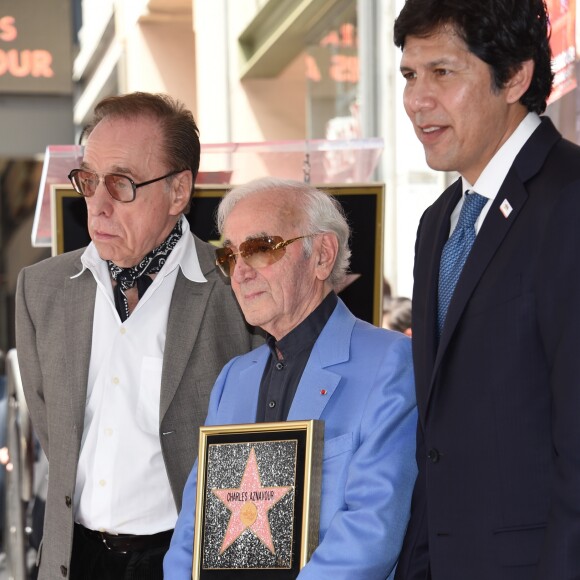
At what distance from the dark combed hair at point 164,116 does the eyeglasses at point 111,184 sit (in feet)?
0.45

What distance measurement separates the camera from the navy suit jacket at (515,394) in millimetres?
1710

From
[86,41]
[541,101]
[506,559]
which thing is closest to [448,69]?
[541,101]

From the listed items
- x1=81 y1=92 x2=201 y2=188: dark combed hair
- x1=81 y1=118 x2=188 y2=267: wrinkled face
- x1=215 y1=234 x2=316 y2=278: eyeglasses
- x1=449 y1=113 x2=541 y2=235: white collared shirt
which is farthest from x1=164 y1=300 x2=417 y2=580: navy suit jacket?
x1=81 y1=92 x2=201 y2=188: dark combed hair

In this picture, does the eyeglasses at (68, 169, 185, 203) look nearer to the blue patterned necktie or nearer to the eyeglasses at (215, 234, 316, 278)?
the eyeglasses at (215, 234, 316, 278)

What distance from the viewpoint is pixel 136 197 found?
109 inches

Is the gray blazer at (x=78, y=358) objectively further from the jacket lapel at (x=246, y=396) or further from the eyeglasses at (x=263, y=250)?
the eyeglasses at (x=263, y=250)

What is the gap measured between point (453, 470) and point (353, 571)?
37cm

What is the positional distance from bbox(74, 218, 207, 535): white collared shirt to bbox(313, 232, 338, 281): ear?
0.52m

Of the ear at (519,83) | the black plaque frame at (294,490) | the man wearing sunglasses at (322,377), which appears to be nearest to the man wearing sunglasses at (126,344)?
the man wearing sunglasses at (322,377)

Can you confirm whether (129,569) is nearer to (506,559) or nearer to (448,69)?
(506,559)

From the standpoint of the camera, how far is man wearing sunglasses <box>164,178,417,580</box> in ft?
7.10

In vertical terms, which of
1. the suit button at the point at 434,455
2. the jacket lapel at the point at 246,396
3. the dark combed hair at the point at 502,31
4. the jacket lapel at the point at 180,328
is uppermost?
the dark combed hair at the point at 502,31

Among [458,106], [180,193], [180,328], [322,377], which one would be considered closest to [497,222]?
[458,106]

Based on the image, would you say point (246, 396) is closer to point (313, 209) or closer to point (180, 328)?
point (180, 328)
